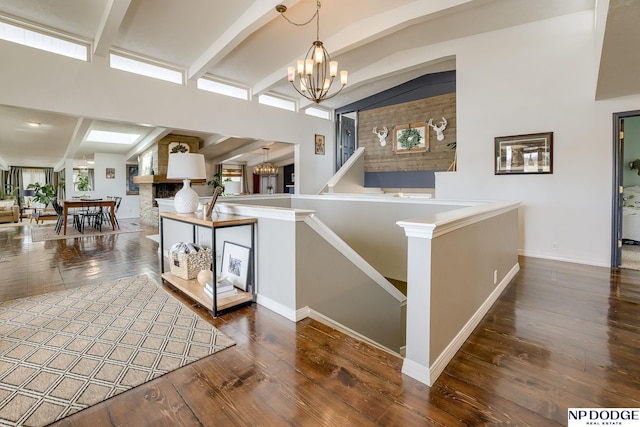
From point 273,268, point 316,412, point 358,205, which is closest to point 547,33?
point 358,205

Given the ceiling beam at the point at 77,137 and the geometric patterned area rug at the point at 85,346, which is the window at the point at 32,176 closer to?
the ceiling beam at the point at 77,137

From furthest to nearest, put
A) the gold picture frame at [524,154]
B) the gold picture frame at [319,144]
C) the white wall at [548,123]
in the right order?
Answer: the gold picture frame at [319,144] < the gold picture frame at [524,154] < the white wall at [548,123]

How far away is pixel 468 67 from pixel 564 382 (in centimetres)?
531

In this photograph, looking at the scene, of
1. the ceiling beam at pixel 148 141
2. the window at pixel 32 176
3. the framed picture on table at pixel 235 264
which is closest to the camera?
the framed picture on table at pixel 235 264

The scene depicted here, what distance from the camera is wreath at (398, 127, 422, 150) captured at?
7788mm

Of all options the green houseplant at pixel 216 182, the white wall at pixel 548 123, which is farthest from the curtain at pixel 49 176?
the white wall at pixel 548 123

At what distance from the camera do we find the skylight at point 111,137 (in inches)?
340

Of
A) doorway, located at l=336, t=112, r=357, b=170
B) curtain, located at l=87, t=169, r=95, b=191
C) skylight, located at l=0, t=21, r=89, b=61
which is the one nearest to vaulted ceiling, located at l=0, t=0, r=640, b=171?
skylight, located at l=0, t=21, r=89, b=61

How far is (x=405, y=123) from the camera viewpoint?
8047mm

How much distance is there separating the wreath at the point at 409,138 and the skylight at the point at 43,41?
6.75m

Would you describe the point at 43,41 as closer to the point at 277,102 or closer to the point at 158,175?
the point at 277,102

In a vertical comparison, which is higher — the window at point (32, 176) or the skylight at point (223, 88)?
the skylight at point (223, 88)

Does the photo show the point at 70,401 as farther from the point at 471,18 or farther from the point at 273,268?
the point at 471,18

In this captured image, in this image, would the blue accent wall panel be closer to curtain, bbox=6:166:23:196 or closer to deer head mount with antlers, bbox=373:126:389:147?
deer head mount with antlers, bbox=373:126:389:147
